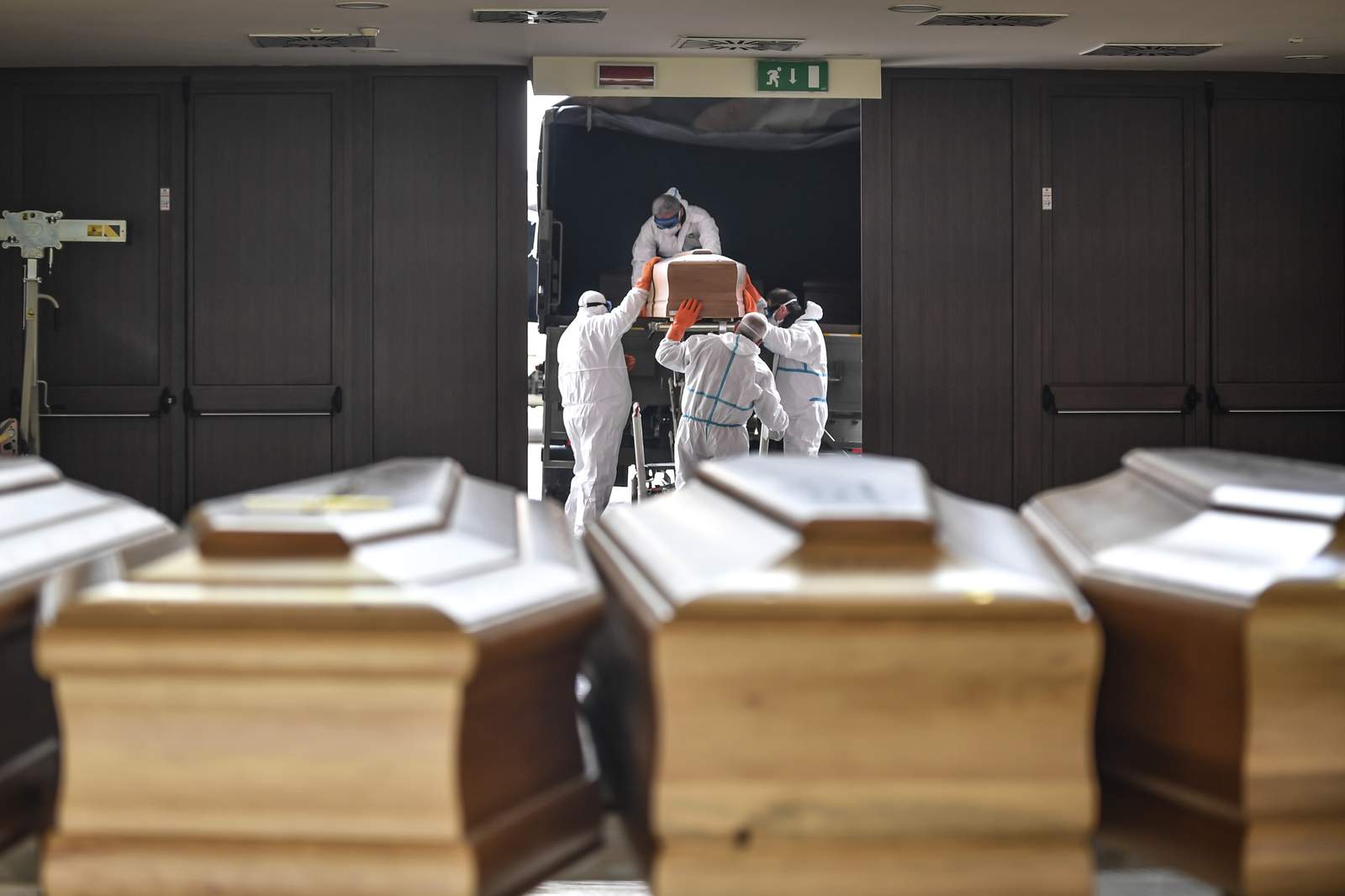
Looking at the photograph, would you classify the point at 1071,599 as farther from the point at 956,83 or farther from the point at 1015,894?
the point at 956,83

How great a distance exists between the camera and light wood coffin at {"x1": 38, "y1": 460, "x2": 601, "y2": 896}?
0.52 meters

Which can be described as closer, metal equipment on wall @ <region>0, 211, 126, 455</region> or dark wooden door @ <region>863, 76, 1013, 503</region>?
metal equipment on wall @ <region>0, 211, 126, 455</region>

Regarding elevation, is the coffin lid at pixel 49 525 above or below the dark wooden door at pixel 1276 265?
below

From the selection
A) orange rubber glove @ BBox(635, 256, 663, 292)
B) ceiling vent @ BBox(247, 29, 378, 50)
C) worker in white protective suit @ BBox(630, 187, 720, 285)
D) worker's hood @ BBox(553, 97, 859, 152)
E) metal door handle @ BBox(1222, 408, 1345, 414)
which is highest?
ceiling vent @ BBox(247, 29, 378, 50)

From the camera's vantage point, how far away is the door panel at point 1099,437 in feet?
20.8

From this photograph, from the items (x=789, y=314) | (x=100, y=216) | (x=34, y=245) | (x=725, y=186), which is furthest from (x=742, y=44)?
(x=34, y=245)

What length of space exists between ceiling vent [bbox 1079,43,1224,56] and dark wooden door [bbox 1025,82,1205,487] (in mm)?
334

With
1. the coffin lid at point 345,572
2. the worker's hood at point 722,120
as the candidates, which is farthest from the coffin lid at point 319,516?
the worker's hood at point 722,120

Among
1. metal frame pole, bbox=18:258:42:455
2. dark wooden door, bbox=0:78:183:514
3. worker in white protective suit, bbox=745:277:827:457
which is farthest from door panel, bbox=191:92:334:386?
worker in white protective suit, bbox=745:277:827:457

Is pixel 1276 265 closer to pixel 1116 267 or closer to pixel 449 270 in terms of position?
pixel 1116 267

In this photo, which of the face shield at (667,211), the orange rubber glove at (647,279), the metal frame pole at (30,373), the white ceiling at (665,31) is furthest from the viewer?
the face shield at (667,211)

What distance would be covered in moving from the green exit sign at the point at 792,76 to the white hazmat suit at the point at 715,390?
51.0 inches

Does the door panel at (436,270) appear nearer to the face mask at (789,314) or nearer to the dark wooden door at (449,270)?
the dark wooden door at (449,270)

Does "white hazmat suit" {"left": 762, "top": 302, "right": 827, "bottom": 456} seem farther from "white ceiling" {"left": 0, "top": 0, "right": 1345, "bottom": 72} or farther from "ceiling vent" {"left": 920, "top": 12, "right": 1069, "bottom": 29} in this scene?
"ceiling vent" {"left": 920, "top": 12, "right": 1069, "bottom": 29}
